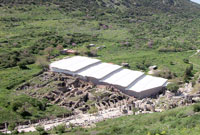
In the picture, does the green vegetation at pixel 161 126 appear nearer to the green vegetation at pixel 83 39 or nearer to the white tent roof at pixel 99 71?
the green vegetation at pixel 83 39

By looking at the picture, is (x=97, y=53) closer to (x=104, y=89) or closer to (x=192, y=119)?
(x=104, y=89)

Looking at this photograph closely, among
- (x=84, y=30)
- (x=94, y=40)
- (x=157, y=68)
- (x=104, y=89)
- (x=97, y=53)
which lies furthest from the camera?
(x=84, y=30)

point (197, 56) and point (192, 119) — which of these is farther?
point (197, 56)

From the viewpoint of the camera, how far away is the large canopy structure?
51.8 m

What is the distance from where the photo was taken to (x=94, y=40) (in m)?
101

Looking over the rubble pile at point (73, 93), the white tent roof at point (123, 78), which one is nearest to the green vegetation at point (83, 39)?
the rubble pile at point (73, 93)

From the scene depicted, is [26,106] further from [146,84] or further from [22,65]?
[146,84]

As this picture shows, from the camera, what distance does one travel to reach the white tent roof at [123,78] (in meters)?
53.0

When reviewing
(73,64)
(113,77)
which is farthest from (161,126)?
(73,64)

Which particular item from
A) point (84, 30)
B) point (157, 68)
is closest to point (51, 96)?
point (157, 68)

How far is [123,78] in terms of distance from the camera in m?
55.9

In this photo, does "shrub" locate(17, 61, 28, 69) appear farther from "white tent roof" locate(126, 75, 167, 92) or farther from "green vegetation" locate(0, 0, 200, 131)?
"white tent roof" locate(126, 75, 167, 92)

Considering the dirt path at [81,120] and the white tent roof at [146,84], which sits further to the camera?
the white tent roof at [146,84]

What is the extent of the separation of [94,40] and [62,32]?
1430 cm
